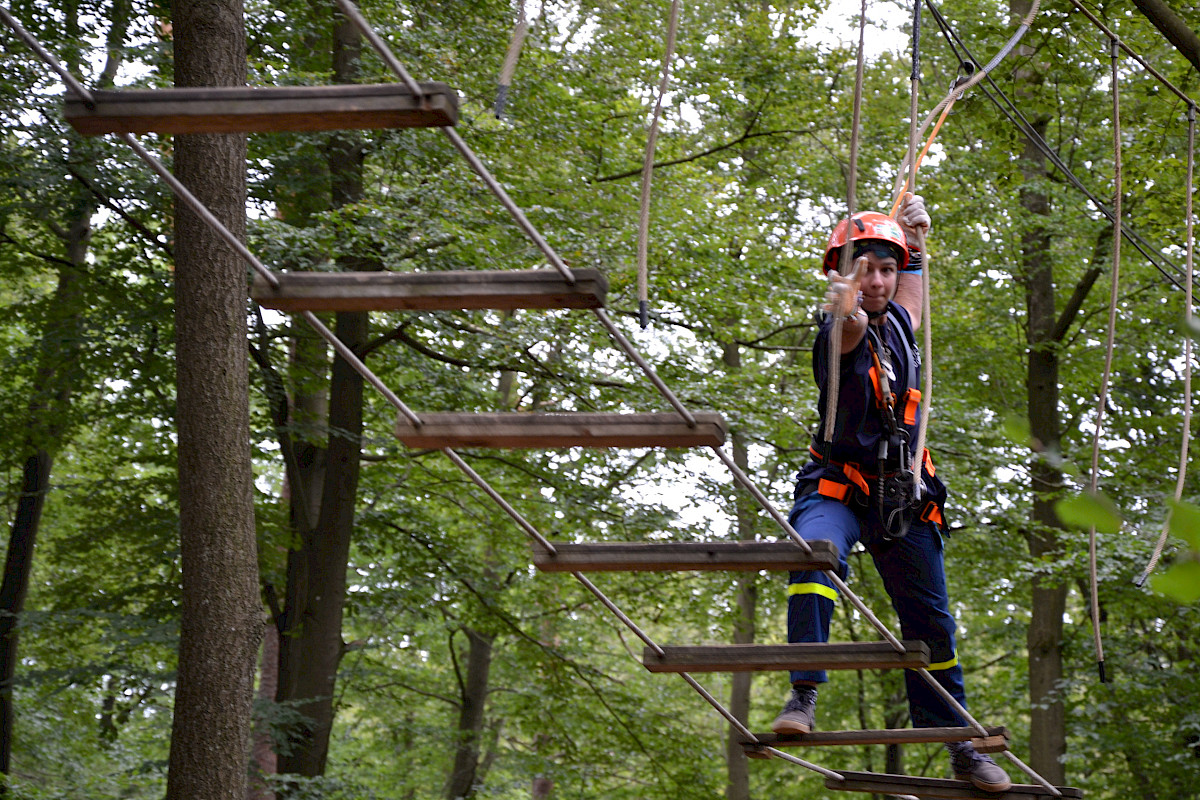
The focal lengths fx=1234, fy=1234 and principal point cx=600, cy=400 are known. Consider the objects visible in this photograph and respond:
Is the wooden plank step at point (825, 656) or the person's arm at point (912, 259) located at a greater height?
the person's arm at point (912, 259)

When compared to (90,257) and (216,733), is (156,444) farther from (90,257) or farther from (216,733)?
(216,733)

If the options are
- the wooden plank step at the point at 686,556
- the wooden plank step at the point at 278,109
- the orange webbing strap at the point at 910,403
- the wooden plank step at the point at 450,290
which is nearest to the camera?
the wooden plank step at the point at 278,109

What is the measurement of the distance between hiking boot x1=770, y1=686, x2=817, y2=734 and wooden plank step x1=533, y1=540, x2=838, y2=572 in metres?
0.55

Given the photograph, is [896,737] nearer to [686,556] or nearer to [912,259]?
[686,556]

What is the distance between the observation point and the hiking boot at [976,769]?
4078 millimetres

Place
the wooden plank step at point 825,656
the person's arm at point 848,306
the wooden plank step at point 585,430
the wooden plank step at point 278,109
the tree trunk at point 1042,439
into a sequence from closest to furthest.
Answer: the wooden plank step at point 278,109, the wooden plank step at point 585,430, the person's arm at point 848,306, the wooden plank step at point 825,656, the tree trunk at point 1042,439

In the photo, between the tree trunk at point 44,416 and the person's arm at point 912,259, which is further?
the tree trunk at point 44,416

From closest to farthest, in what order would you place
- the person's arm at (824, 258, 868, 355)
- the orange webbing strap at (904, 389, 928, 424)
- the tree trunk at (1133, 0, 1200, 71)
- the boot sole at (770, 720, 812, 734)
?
the person's arm at (824, 258, 868, 355) → the boot sole at (770, 720, 812, 734) → the orange webbing strap at (904, 389, 928, 424) → the tree trunk at (1133, 0, 1200, 71)

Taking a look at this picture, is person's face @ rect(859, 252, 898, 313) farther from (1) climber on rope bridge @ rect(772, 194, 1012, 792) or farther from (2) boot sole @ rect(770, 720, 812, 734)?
(2) boot sole @ rect(770, 720, 812, 734)

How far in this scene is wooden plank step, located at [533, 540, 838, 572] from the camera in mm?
3316

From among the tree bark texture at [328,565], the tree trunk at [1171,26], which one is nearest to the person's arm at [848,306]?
the tree trunk at [1171,26]

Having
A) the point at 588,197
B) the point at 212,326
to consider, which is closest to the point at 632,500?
the point at 588,197

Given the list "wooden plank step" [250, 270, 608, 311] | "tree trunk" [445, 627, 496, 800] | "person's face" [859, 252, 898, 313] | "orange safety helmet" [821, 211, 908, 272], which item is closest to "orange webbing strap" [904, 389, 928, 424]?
"person's face" [859, 252, 898, 313]

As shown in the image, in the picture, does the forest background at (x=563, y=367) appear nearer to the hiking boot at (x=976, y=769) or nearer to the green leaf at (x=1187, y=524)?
the hiking boot at (x=976, y=769)
